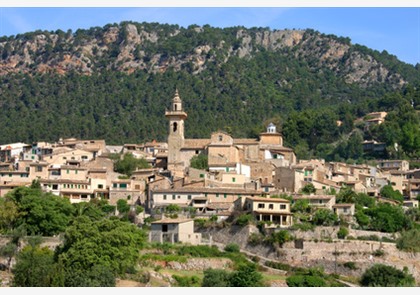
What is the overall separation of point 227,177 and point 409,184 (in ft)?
51.0

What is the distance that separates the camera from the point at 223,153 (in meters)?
65.5

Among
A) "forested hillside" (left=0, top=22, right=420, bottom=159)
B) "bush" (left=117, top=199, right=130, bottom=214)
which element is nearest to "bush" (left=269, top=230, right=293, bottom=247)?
"bush" (left=117, top=199, right=130, bottom=214)

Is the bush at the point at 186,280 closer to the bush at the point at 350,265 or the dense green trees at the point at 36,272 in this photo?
the dense green trees at the point at 36,272

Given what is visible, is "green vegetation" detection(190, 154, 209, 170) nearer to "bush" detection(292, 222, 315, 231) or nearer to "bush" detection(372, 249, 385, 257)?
"bush" detection(292, 222, 315, 231)

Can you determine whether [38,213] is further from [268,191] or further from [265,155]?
[265,155]

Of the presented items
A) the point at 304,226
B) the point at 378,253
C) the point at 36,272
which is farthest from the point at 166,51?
the point at 36,272

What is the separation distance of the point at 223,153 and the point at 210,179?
19.1ft

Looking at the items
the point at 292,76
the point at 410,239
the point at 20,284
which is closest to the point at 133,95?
the point at 292,76

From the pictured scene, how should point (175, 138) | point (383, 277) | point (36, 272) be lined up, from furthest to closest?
point (175, 138) < point (383, 277) < point (36, 272)

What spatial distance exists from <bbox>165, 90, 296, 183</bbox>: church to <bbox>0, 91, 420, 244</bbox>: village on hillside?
6 cm

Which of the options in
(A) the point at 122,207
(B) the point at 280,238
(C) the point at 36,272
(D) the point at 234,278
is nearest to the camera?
(C) the point at 36,272

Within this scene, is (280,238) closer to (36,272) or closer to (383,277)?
(383,277)

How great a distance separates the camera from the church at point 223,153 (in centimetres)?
6369

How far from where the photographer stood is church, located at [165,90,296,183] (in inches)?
2507
